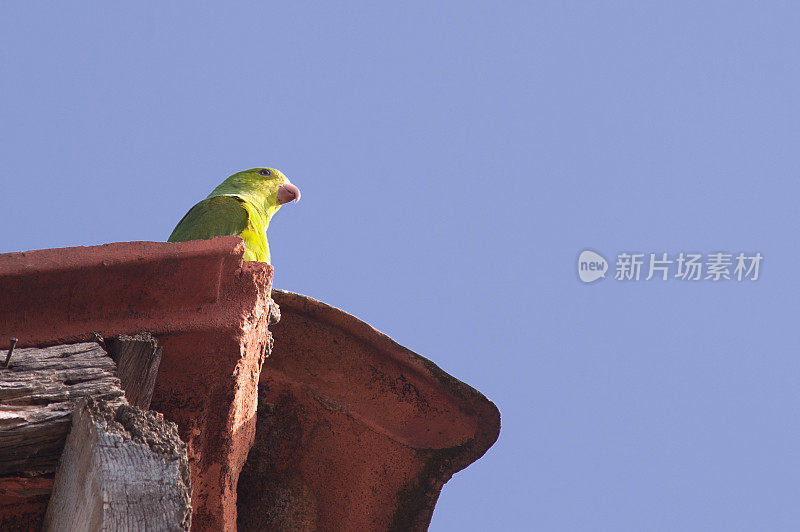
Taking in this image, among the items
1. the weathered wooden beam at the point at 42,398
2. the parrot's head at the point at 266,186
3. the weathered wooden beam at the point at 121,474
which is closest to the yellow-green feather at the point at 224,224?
the parrot's head at the point at 266,186

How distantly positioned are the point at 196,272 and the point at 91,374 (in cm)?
43

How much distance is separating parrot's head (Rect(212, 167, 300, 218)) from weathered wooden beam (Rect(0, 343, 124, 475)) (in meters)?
4.07

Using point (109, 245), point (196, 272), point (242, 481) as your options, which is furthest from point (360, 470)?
point (109, 245)

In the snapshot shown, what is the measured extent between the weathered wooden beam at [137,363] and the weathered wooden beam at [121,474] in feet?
0.83

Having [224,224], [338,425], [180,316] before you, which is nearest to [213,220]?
[224,224]

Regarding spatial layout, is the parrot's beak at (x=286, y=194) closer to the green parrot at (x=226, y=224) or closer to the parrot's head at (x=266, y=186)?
the parrot's head at (x=266, y=186)

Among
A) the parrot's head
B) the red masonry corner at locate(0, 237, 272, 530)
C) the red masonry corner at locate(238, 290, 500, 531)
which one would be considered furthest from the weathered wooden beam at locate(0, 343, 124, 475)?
the parrot's head

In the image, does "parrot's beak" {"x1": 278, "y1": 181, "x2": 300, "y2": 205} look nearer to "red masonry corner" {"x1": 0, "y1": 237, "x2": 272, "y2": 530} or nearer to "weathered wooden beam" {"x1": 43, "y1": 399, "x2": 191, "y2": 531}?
"red masonry corner" {"x1": 0, "y1": 237, "x2": 272, "y2": 530}

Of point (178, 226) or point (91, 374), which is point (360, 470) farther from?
point (178, 226)

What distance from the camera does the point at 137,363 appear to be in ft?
6.57

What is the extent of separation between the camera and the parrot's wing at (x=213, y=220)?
434 cm

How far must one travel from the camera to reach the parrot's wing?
4344mm

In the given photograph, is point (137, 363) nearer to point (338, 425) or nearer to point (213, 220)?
point (338, 425)

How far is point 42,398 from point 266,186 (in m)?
4.42
